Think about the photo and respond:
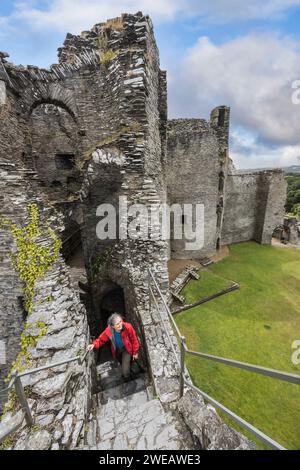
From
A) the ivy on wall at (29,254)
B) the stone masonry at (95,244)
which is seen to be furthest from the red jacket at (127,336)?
the ivy on wall at (29,254)

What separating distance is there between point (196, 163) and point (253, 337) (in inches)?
425

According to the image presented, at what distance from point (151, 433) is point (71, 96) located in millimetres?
9186

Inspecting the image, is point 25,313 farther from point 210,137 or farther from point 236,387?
point 210,137

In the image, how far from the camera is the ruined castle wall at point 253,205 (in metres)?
18.0

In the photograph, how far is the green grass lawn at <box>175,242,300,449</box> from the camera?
254 inches

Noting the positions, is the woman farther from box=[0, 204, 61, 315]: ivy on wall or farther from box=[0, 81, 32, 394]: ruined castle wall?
box=[0, 81, 32, 394]: ruined castle wall

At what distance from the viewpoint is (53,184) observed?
13438 millimetres

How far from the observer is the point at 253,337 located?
9.20 metres

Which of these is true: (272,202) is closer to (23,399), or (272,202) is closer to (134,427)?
(134,427)

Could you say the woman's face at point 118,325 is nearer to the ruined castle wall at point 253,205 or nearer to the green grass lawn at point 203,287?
the green grass lawn at point 203,287

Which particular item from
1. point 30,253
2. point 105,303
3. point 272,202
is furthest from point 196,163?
point 30,253

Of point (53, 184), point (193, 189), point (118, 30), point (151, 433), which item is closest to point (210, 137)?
point (193, 189)

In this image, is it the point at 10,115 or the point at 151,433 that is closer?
the point at 151,433

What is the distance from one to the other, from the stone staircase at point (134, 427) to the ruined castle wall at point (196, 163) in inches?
482
